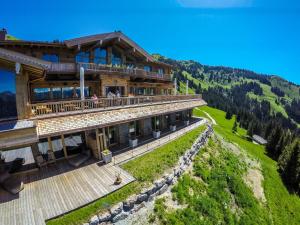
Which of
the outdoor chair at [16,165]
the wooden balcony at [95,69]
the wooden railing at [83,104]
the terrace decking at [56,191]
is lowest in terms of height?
the terrace decking at [56,191]

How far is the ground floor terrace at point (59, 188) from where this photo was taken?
9.70 m

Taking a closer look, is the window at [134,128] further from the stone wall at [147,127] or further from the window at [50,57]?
the window at [50,57]

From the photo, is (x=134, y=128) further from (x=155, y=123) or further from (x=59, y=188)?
(x=59, y=188)

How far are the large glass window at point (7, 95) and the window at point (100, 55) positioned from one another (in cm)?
1223

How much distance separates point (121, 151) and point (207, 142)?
523 inches

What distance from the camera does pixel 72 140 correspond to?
16.8 meters

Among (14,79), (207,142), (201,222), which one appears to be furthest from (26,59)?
(207,142)

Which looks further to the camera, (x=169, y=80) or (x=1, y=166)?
(x=169, y=80)

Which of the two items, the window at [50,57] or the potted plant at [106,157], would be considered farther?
the window at [50,57]

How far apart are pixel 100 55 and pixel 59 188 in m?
17.9

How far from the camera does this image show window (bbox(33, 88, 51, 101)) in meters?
18.5

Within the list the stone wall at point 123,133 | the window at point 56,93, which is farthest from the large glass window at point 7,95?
the stone wall at point 123,133

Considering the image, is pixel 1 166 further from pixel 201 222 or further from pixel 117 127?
pixel 201 222

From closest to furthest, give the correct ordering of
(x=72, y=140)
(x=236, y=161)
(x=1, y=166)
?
(x=1, y=166) → (x=72, y=140) → (x=236, y=161)
